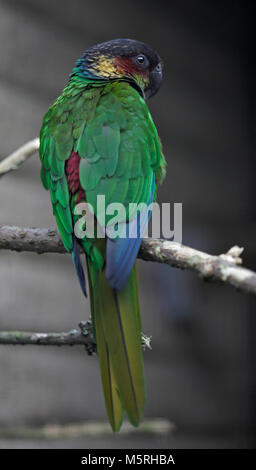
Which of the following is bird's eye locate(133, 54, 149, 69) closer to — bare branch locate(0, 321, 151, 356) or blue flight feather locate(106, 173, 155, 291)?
blue flight feather locate(106, 173, 155, 291)

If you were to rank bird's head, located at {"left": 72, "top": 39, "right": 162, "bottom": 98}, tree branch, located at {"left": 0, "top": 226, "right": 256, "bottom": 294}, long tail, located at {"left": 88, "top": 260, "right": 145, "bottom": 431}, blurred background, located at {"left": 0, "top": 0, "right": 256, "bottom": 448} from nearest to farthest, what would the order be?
tree branch, located at {"left": 0, "top": 226, "right": 256, "bottom": 294}, long tail, located at {"left": 88, "top": 260, "right": 145, "bottom": 431}, bird's head, located at {"left": 72, "top": 39, "right": 162, "bottom": 98}, blurred background, located at {"left": 0, "top": 0, "right": 256, "bottom": 448}

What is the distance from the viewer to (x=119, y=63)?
6.15ft

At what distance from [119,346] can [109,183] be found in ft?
1.28

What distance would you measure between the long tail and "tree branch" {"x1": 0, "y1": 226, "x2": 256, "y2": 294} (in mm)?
112

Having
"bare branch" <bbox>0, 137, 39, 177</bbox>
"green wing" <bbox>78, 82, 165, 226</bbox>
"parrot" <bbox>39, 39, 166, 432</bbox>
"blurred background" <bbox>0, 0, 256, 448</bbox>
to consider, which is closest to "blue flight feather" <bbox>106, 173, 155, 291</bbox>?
"parrot" <bbox>39, 39, 166, 432</bbox>

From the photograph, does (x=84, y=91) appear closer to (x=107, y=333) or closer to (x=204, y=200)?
(x=107, y=333)

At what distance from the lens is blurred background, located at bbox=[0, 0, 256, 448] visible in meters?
2.51

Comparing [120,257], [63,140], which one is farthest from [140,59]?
[120,257]

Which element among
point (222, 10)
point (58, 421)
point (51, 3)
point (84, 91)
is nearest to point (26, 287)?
point (58, 421)

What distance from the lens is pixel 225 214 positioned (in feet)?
11.5

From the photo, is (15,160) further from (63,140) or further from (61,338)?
(61,338)

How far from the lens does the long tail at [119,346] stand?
1233 millimetres

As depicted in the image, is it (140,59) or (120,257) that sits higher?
(140,59)

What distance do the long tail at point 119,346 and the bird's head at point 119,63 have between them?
0.74 m
